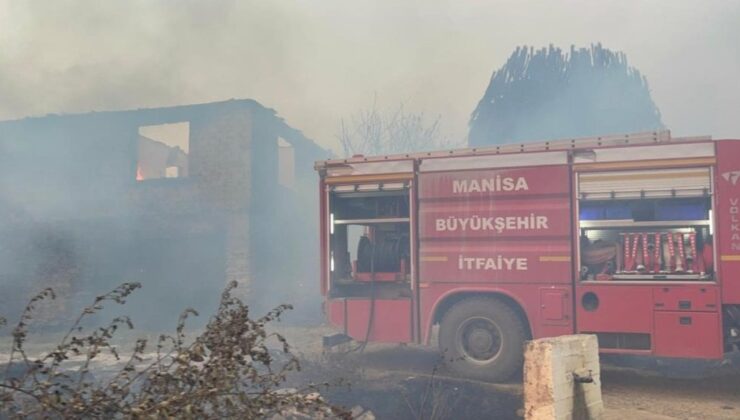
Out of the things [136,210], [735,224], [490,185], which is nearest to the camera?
[735,224]

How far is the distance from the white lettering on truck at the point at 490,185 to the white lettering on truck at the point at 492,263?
2.70 ft

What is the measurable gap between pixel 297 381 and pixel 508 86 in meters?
18.8

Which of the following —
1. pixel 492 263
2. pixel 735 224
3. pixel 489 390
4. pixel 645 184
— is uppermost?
pixel 645 184

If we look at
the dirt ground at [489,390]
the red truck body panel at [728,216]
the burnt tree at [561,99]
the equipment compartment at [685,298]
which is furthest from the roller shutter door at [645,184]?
the burnt tree at [561,99]

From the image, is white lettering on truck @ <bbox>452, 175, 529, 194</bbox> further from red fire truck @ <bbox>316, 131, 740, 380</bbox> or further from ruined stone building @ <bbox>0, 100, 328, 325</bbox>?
ruined stone building @ <bbox>0, 100, 328, 325</bbox>

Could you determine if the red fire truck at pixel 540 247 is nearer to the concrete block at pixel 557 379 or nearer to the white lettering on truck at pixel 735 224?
the white lettering on truck at pixel 735 224

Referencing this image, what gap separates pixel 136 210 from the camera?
1495cm

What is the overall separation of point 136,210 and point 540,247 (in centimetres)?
1134

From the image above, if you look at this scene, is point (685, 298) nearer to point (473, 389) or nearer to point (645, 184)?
point (645, 184)

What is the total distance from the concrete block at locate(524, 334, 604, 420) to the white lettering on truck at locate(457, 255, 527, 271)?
88.5 inches

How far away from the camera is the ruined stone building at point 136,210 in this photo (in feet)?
47.7

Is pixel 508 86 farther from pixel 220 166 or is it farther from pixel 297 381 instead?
pixel 297 381

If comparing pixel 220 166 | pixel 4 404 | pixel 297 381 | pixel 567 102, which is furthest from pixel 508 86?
pixel 4 404

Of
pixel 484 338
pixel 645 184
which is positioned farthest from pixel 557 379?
pixel 645 184
